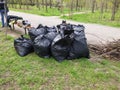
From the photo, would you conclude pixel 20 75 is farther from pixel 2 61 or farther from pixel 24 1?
pixel 24 1

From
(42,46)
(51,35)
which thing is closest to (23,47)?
(42,46)

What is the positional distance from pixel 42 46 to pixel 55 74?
3.09ft

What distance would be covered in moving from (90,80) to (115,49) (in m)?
1.63

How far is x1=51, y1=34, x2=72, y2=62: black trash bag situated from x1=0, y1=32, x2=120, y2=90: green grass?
14 cm

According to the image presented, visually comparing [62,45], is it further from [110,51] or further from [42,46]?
[110,51]

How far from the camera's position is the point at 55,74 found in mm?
3986

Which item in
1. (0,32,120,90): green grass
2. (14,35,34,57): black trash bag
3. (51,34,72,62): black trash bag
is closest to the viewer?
(0,32,120,90): green grass

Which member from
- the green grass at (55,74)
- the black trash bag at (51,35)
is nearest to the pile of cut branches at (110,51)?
the green grass at (55,74)

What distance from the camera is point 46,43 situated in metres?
4.69

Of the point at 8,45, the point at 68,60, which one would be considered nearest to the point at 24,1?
the point at 8,45

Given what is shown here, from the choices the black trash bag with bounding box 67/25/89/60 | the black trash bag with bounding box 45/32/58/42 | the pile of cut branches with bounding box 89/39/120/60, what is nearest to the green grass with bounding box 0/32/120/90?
the black trash bag with bounding box 67/25/89/60

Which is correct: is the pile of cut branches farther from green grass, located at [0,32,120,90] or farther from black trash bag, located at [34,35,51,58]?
black trash bag, located at [34,35,51,58]

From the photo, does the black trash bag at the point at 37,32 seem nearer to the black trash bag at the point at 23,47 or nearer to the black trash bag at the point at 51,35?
the black trash bag at the point at 23,47

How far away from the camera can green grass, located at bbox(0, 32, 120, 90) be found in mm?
3562
